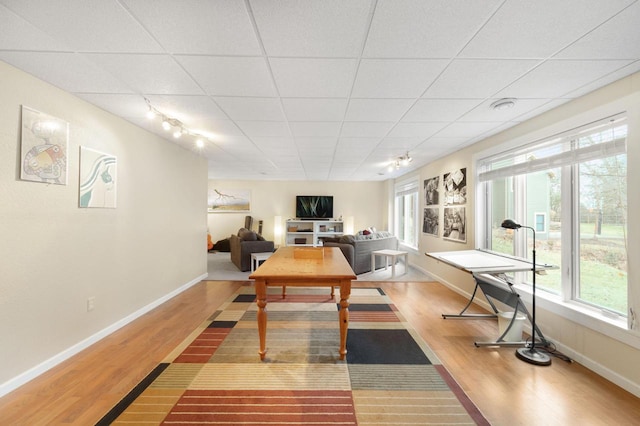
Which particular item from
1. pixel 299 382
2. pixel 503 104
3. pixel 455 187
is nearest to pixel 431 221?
pixel 455 187

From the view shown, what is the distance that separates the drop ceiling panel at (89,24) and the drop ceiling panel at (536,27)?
2007 millimetres

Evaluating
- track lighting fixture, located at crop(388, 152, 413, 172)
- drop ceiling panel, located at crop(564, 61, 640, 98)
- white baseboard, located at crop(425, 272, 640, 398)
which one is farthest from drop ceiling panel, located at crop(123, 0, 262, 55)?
white baseboard, located at crop(425, 272, 640, 398)

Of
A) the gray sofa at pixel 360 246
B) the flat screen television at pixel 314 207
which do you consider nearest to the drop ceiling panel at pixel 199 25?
the gray sofa at pixel 360 246

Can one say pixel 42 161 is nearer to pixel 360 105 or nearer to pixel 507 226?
pixel 360 105

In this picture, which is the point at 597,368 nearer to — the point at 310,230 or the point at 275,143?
the point at 275,143

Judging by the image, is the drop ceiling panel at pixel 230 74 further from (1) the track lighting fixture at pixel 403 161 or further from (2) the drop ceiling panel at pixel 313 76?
(1) the track lighting fixture at pixel 403 161

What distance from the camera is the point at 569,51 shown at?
5.52 ft

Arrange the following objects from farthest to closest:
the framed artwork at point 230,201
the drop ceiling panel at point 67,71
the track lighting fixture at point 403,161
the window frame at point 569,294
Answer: the framed artwork at point 230,201
the track lighting fixture at point 403,161
the window frame at point 569,294
the drop ceiling panel at point 67,71

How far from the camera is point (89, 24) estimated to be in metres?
1.46

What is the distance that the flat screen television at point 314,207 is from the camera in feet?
28.1

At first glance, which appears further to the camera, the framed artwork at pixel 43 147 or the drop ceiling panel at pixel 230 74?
the framed artwork at pixel 43 147

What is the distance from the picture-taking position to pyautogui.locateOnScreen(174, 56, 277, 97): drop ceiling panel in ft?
5.89

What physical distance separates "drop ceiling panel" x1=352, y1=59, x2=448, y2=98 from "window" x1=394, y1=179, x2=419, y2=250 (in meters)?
4.13

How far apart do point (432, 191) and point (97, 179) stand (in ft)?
16.9
